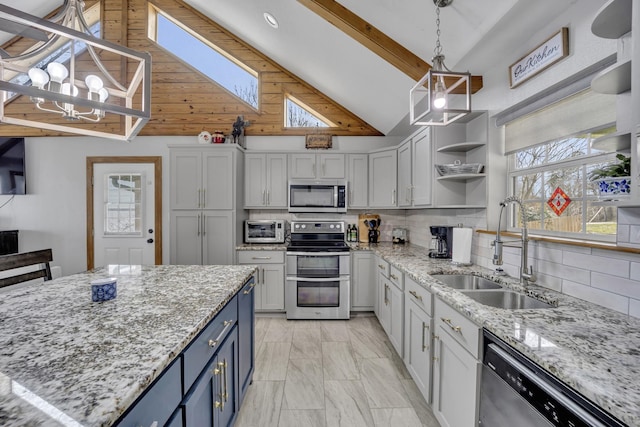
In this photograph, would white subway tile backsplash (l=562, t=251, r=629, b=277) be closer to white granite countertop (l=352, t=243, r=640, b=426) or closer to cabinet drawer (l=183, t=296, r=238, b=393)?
white granite countertop (l=352, t=243, r=640, b=426)

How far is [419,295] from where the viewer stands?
6.39ft

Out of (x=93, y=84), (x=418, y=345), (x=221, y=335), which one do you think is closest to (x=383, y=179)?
(x=418, y=345)

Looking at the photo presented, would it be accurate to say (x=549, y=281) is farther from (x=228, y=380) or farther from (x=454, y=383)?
(x=228, y=380)

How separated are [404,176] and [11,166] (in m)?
5.40

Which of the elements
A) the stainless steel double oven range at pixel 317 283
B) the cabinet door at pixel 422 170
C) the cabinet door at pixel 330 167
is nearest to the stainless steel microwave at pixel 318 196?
the cabinet door at pixel 330 167

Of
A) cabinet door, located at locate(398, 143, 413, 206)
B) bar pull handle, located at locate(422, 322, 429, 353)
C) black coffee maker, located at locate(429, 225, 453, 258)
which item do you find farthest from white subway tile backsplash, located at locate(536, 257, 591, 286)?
cabinet door, located at locate(398, 143, 413, 206)

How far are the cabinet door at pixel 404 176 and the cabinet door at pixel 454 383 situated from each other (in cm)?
185

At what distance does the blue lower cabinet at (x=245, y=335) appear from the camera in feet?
5.85

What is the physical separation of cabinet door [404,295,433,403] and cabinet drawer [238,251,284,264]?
66.7 inches

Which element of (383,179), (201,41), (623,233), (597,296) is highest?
(201,41)

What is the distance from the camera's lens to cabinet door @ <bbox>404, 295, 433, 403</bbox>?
1.80 meters

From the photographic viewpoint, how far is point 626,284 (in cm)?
124

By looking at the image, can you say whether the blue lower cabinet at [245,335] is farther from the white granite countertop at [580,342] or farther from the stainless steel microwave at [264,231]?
the stainless steel microwave at [264,231]

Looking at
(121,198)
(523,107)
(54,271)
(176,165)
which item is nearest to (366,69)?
(523,107)
